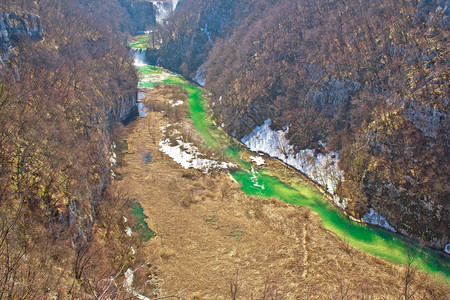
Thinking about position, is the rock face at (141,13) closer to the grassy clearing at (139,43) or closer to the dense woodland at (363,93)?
the grassy clearing at (139,43)

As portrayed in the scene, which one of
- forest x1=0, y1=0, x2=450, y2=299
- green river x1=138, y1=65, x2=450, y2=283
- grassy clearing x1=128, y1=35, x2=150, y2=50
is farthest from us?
grassy clearing x1=128, y1=35, x2=150, y2=50

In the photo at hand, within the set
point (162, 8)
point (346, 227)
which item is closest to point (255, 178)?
point (346, 227)

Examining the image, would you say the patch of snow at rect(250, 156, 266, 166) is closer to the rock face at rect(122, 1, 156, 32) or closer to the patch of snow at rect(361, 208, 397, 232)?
the patch of snow at rect(361, 208, 397, 232)

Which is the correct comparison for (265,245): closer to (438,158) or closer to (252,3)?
(438,158)

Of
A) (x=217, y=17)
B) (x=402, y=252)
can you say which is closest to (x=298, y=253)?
(x=402, y=252)

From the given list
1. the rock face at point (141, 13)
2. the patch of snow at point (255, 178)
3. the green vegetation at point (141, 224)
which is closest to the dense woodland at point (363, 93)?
the patch of snow at point (255, 178)

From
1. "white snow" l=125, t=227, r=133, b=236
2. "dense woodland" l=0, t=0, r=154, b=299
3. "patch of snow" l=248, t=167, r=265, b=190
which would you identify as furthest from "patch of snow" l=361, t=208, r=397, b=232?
"white snow" l=125, t=227, r=133, b=236
